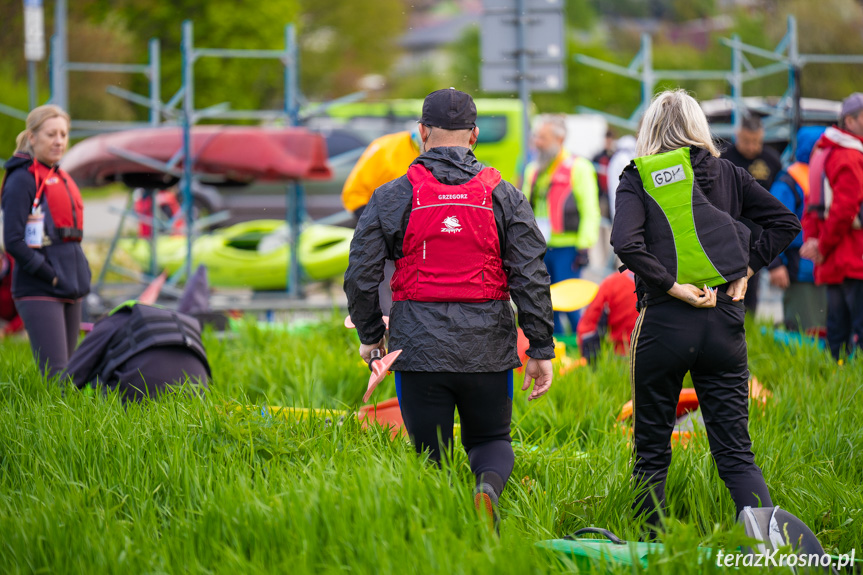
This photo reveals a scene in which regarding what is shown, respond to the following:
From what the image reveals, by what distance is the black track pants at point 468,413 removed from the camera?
358 cm

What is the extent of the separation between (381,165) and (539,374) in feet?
7.95

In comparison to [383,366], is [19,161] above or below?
above

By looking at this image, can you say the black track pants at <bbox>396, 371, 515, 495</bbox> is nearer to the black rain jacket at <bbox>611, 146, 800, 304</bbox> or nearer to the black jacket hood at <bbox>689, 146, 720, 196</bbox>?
the black rain jacket at <bbox>611, 146, 800, 304</bbox>

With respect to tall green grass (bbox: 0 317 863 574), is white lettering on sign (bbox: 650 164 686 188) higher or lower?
higher

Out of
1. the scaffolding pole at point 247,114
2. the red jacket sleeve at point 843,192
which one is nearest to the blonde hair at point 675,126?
the red jacket sleeve at point 843,192

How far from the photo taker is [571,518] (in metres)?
3.78

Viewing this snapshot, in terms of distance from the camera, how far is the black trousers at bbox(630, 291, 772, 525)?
3.61 meters

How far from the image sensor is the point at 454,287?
3.57m

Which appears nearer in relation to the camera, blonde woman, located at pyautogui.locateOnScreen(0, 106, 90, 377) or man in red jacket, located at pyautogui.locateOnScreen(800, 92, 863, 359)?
blonde woman, located at pyautogui.locateOnScreen(0, 106, 90, 377)

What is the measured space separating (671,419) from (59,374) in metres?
3.22

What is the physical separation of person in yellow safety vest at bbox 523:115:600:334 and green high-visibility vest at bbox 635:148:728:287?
14.6 feet

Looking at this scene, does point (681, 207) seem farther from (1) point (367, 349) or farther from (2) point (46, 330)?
(2) point (46, 330)


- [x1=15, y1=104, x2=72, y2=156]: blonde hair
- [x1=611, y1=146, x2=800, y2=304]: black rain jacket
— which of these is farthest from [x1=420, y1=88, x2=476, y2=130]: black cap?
[x1=15, y1=104, x2=72, y2=156]: blonde hair

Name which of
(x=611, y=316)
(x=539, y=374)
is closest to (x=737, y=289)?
(x=539, y=374)
